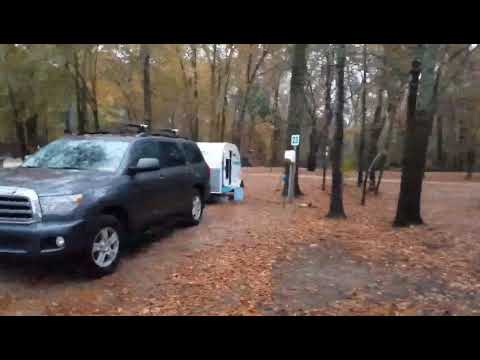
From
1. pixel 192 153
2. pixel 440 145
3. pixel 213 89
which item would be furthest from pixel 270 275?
pixel 440 145

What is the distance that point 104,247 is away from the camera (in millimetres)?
5234

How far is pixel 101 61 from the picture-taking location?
75.0 ft

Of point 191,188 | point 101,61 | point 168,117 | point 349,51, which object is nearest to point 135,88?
point 101,61

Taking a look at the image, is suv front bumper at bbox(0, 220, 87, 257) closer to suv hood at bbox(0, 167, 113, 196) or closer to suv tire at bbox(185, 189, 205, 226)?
suv hood at bbox(0, 167, 113, 196)

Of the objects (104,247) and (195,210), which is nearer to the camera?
(104,247)

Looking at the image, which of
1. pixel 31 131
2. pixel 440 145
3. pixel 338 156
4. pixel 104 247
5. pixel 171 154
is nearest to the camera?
pixel 104 247

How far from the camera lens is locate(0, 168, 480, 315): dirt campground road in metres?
4.59

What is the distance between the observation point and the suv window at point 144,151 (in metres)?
6.32

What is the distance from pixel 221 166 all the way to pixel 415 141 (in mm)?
5490

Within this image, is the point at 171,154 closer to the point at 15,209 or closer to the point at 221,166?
the point at 15,209

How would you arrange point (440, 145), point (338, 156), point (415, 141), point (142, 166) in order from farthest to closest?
point (440, 145)
point (338, 156)
point (415, 141)
point (142, 166)

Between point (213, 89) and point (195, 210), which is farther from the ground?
point (213, 89)

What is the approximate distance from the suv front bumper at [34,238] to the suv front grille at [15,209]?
0.28 feet

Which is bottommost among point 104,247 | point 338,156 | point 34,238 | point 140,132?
point 104,247
